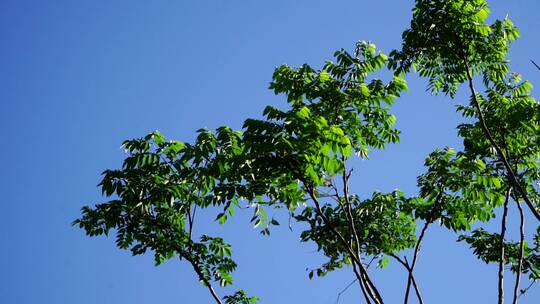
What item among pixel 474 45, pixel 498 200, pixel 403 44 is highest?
pixel 403 44

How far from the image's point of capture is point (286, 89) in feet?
34.9

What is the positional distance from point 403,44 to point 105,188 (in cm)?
744

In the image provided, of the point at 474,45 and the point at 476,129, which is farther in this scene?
the point at 476,129

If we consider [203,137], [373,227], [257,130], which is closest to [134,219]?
[203,137]

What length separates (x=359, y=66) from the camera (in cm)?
1039

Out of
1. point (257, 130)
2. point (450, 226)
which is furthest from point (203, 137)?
point (450, 226)

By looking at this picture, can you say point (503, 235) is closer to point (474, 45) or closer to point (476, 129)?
point (476, 129)

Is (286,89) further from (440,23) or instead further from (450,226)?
(450,226)

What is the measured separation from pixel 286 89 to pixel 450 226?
448 cm

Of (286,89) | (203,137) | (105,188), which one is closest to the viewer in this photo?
(203,137)

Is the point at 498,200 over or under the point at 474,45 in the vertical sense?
under

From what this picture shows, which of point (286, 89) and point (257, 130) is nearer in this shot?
point (257, 130)

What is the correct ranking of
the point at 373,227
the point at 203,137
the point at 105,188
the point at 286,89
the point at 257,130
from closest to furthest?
the point at 257,130
the point at 203,137
the point at 105,188
the point at 286,89
the point at 373,227

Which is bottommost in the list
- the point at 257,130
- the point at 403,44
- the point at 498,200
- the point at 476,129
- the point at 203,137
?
the point at 498,200
